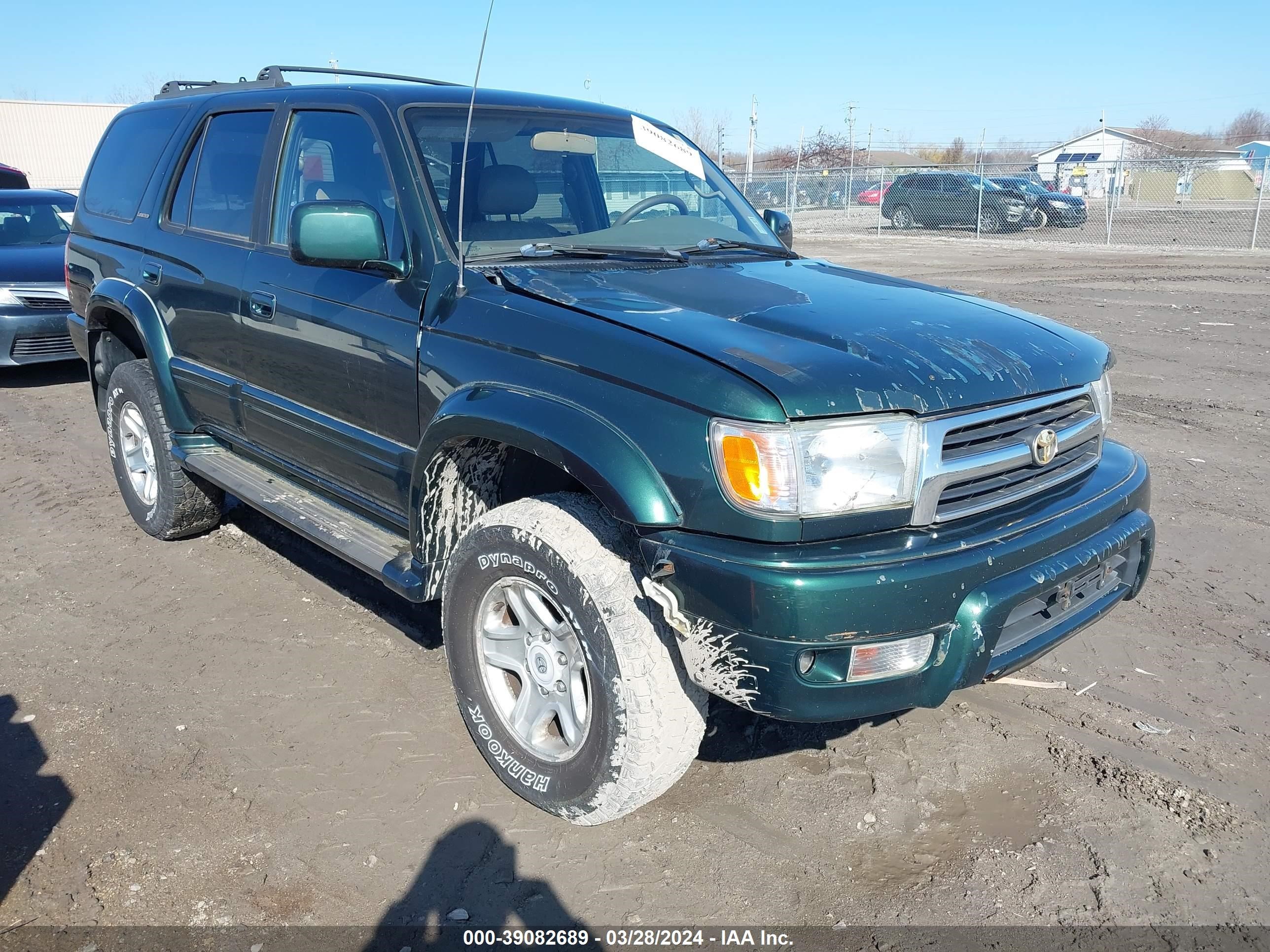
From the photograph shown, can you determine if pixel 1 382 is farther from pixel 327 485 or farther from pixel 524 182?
pixel 524 182

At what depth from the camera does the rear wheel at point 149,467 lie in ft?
15.8

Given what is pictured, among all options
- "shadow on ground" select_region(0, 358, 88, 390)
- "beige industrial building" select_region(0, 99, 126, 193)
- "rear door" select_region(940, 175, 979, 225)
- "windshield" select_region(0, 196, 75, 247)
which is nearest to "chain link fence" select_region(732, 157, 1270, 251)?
"rear door" select_region(940, 175, 979, 225)

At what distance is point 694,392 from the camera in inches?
94.7

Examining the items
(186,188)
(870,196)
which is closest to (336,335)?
(186,188)

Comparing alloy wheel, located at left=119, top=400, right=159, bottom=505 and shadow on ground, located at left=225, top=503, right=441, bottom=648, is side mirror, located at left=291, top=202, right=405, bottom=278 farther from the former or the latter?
alloy wheel, located at left=119, top=400, right=159, bottom=505

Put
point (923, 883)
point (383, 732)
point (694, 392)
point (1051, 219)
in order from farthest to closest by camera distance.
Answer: point (1051, 219) → point (383, 732) → point (923, 883) → point (694, 392)

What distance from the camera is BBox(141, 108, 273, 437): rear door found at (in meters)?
4.06

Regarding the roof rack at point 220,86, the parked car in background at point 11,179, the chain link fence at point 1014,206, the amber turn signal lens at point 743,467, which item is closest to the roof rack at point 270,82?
the roof rack at point 220,86

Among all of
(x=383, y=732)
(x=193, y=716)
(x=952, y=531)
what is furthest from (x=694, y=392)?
(x=193, y=716)

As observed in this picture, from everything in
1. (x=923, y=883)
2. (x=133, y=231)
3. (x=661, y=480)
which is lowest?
(x=923, y=883)

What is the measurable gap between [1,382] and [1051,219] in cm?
2294

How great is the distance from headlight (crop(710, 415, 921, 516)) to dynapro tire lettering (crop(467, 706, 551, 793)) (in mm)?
899

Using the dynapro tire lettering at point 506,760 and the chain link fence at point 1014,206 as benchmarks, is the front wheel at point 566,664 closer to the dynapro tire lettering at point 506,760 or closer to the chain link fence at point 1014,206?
the dynapro tire lettering at point 506,760

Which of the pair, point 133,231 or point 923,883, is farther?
point 133,231
